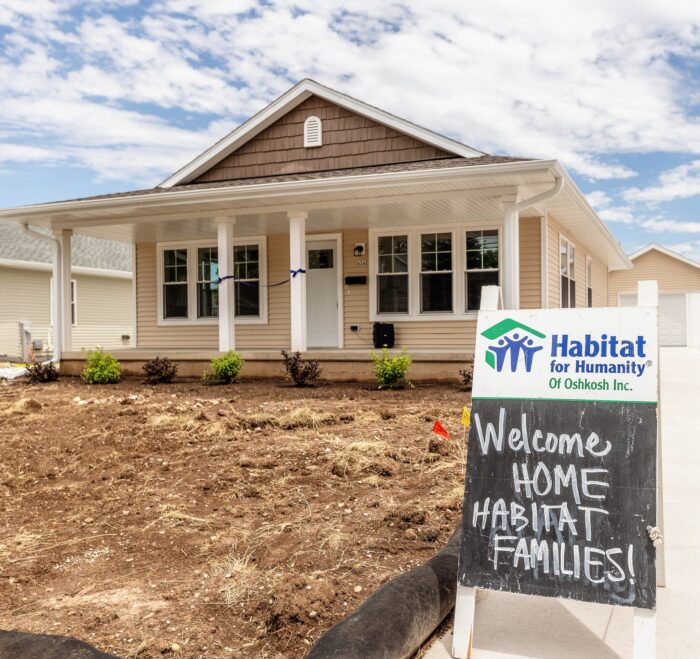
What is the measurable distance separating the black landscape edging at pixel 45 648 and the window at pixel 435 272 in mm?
9922

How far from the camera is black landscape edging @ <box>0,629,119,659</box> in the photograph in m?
2.20

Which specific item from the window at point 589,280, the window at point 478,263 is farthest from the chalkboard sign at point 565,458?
the window at point 589,280

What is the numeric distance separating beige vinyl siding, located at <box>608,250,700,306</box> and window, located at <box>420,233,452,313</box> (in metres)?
15.7

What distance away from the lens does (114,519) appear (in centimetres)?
412

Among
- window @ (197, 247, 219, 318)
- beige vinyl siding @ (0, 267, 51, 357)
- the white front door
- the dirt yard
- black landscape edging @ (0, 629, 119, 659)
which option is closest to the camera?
black landscape edging @ (0, 629, 119, 659)

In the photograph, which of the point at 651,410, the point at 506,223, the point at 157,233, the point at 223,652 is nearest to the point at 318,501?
the point at 223,652

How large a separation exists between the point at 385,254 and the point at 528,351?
9.46 metres

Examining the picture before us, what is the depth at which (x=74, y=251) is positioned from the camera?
21359mm

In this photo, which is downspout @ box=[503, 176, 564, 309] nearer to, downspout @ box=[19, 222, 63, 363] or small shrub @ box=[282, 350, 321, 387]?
small shrub @ box=[282, 350, 321, 387]

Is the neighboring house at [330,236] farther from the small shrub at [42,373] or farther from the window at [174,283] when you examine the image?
the small shrub at [42,373]

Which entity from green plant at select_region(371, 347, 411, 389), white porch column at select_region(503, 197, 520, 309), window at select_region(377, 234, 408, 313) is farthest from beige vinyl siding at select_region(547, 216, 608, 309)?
green plant at select_region(371, 347, 411, 389)

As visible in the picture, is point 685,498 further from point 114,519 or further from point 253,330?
point 253,330

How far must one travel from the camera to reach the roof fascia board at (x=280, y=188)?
882 centimetres

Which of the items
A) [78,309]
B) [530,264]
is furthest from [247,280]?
[78,309]
